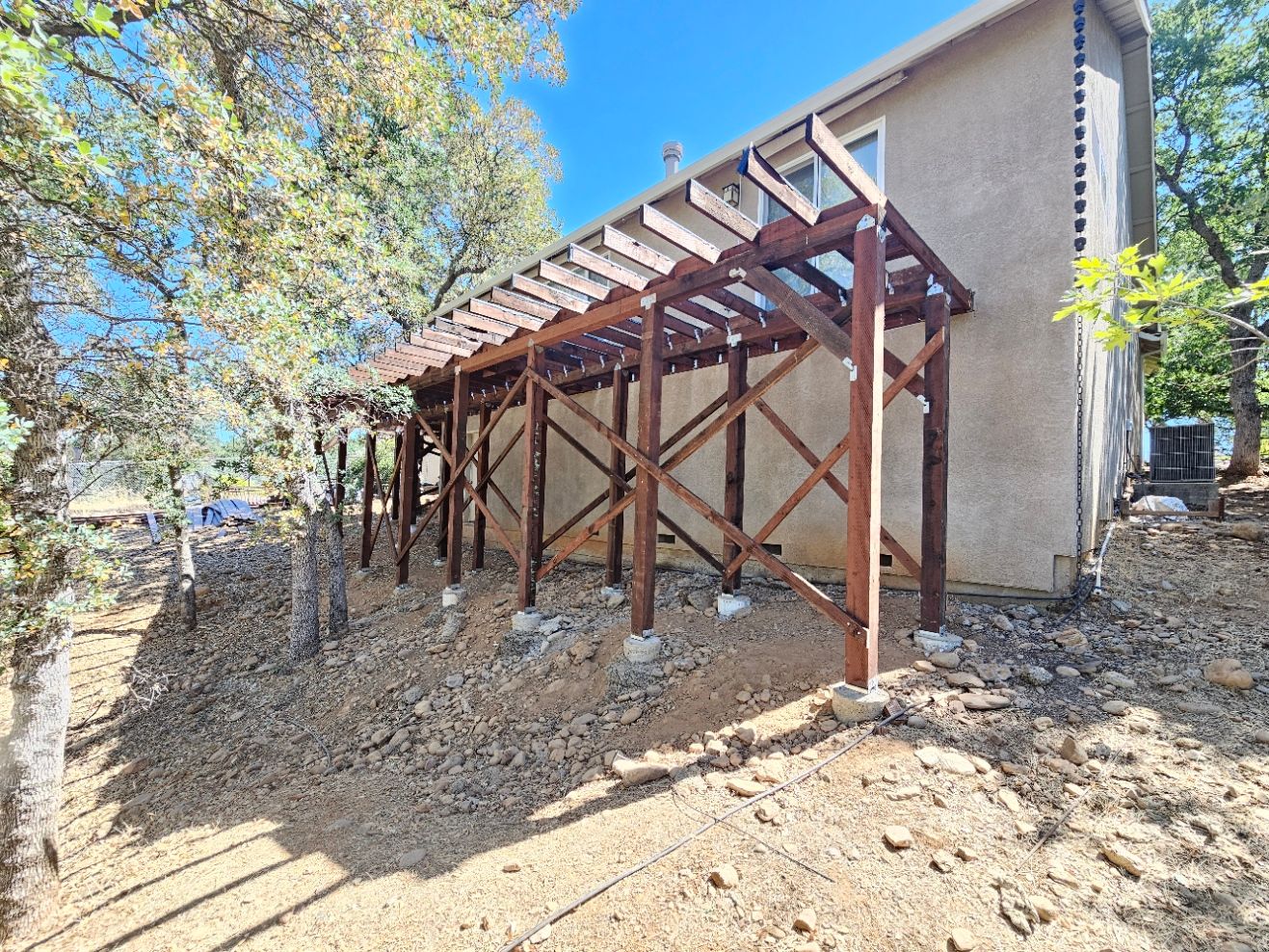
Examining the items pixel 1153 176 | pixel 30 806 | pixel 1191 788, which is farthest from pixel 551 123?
pixel 1191 788

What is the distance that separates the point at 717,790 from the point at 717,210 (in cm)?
295

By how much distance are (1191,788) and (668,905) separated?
2178mm

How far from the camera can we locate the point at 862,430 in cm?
293

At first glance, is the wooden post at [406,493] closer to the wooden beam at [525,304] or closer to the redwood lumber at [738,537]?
the wooden beam at [525,304]

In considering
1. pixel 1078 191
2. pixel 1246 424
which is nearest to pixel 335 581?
pixel 1078 191

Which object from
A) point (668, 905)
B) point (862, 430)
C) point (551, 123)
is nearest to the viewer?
point (668, 905)

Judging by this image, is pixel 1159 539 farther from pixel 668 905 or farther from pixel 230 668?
pixel 230 668

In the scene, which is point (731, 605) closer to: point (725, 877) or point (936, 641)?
point (936, 641)

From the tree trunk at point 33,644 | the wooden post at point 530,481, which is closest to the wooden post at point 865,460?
the wooden post at point 530,481

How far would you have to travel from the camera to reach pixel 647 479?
406cm

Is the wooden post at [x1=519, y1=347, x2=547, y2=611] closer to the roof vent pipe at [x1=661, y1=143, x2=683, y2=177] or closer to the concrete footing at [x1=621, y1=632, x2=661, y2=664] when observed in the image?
the concrete footing at [x1=621, y1=632, x2=661, y2=664]

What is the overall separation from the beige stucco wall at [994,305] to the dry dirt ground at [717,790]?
71 cm

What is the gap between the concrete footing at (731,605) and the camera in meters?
4.64

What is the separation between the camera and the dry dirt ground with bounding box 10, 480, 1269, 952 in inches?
70.4
